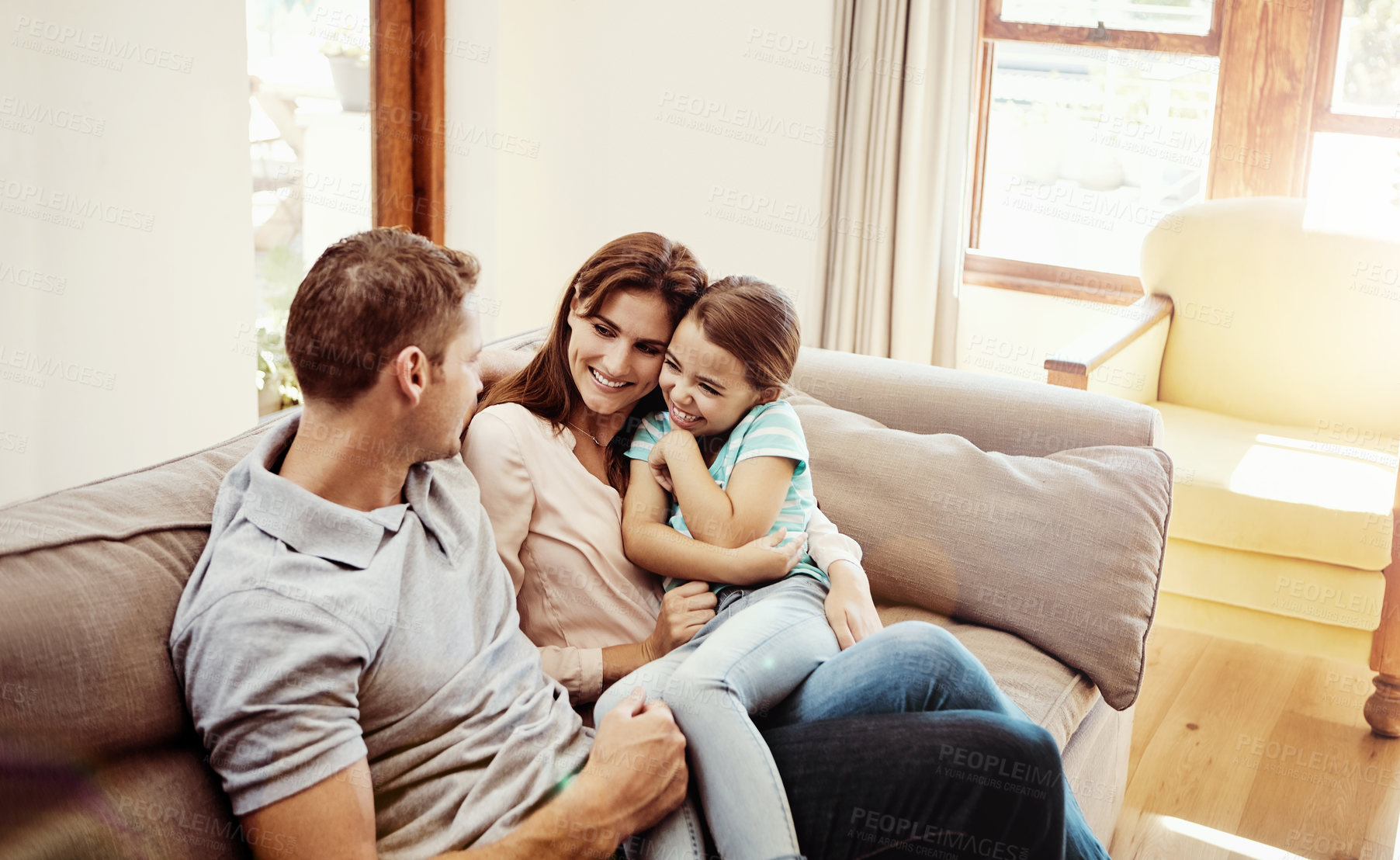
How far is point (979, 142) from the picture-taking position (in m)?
3.90

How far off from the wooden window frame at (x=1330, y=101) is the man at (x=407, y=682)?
9.11 feet

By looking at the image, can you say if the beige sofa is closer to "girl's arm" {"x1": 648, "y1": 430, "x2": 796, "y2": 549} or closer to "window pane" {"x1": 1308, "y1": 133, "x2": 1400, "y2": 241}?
"girl's arm" {"x1": 648, "y1": 430, "x2": 796, "y2": 549}

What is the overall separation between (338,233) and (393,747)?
2607 mm

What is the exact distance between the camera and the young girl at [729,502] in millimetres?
1349

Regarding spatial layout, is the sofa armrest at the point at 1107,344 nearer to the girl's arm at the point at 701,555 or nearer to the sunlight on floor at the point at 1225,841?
the sunlight on floor at the point at 1225,841

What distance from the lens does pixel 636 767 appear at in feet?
4.05

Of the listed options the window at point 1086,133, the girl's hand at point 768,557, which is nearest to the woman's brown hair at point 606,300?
the girl's hand at point 768,557

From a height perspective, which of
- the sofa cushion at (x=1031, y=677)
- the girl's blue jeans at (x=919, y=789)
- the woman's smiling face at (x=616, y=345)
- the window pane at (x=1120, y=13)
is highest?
the window pane at (x=1120, y=13)

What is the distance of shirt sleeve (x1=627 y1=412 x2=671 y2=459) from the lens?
167 cm

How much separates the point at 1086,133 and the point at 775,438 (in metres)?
2.59

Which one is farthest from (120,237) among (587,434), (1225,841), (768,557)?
(1225,841)

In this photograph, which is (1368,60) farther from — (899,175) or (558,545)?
(558,545)

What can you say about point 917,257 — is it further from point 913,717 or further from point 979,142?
point 913,717

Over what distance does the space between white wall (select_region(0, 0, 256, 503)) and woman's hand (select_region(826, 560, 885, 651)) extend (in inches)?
70.1
